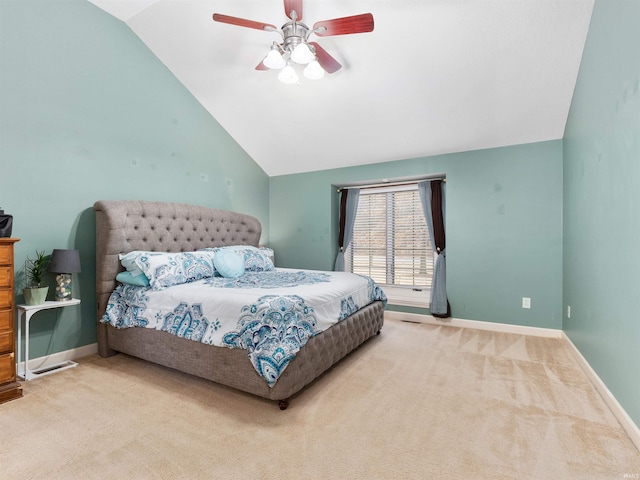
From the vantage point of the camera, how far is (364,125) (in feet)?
12.6

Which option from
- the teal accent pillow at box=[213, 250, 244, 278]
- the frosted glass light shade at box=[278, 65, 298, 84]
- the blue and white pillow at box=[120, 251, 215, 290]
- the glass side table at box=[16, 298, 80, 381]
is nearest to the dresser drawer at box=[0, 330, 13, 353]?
the glass side table at box=[16, 298, 80, 381]

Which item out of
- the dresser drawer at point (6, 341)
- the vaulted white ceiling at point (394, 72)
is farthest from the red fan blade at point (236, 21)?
the dresser drawer at point (6, 341)

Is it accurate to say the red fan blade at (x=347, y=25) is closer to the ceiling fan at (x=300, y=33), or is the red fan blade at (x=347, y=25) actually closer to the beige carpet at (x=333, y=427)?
the ceiling fan at (x=300, y=33)

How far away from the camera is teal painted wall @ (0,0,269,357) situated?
2.55 m

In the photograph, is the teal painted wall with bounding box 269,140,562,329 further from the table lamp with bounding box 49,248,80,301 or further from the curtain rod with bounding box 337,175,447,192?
the table lamp with bounding box 49,248,80,301

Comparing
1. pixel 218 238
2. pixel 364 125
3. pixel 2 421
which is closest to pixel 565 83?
pixel 364 125

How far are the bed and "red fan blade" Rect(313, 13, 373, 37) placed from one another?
206cm

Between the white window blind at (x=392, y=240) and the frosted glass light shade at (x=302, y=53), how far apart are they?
257 centimetres

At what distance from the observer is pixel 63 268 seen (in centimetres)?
254

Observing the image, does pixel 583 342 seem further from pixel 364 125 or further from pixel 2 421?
pixel 2 421

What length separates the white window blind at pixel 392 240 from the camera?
4406 millimetres

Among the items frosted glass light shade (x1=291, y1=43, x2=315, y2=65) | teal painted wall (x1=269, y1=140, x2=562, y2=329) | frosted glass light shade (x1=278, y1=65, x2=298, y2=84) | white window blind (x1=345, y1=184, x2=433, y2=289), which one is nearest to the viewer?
frosted glass light shade (x1=291, y1=43, x2=315, y2=65)

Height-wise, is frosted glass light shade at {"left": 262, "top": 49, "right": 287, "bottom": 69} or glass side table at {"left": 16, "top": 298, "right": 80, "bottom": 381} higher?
frosted glass light shade at {"left": 262, "top": 49, "right": 287, "bottom": 69}

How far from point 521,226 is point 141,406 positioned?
3.95 meters
